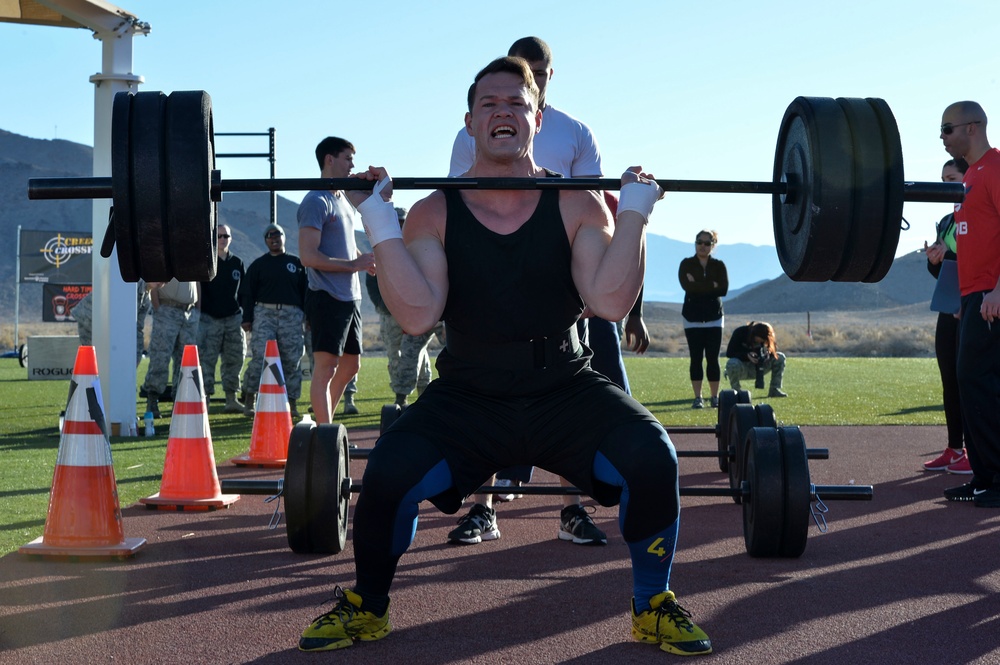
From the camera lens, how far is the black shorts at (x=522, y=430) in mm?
3166

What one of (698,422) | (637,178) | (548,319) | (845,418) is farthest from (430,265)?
(845,418)

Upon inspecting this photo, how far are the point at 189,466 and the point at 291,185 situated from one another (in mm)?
2340

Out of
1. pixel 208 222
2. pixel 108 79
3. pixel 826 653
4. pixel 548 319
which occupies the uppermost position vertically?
pixel 108 79

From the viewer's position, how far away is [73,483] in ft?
14.3

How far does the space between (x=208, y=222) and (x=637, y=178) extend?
1.35 m

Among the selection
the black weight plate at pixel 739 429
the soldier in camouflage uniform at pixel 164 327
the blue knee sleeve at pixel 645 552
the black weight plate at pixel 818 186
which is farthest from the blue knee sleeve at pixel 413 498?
the soldier in camouflage uniform at pixel 164 327

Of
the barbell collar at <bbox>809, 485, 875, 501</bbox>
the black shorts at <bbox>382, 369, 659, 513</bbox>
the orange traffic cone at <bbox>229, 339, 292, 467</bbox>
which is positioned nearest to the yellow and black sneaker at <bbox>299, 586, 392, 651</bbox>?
the black shorts at <bbox>382, 369, 659, 513</bbox>

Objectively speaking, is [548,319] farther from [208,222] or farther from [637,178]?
[208,222]

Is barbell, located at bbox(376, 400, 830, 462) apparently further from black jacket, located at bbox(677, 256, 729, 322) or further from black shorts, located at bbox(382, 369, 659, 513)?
black jacket, located at bbox(677, 256, 729, 322)

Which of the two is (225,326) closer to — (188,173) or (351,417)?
(351,417)

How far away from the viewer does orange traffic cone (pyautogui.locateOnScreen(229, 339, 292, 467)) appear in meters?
6.97

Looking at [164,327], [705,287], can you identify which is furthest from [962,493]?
[164,327]

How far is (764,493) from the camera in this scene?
4.03m

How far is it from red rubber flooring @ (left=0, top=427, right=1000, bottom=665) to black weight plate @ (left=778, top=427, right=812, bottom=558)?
0.32 feet
